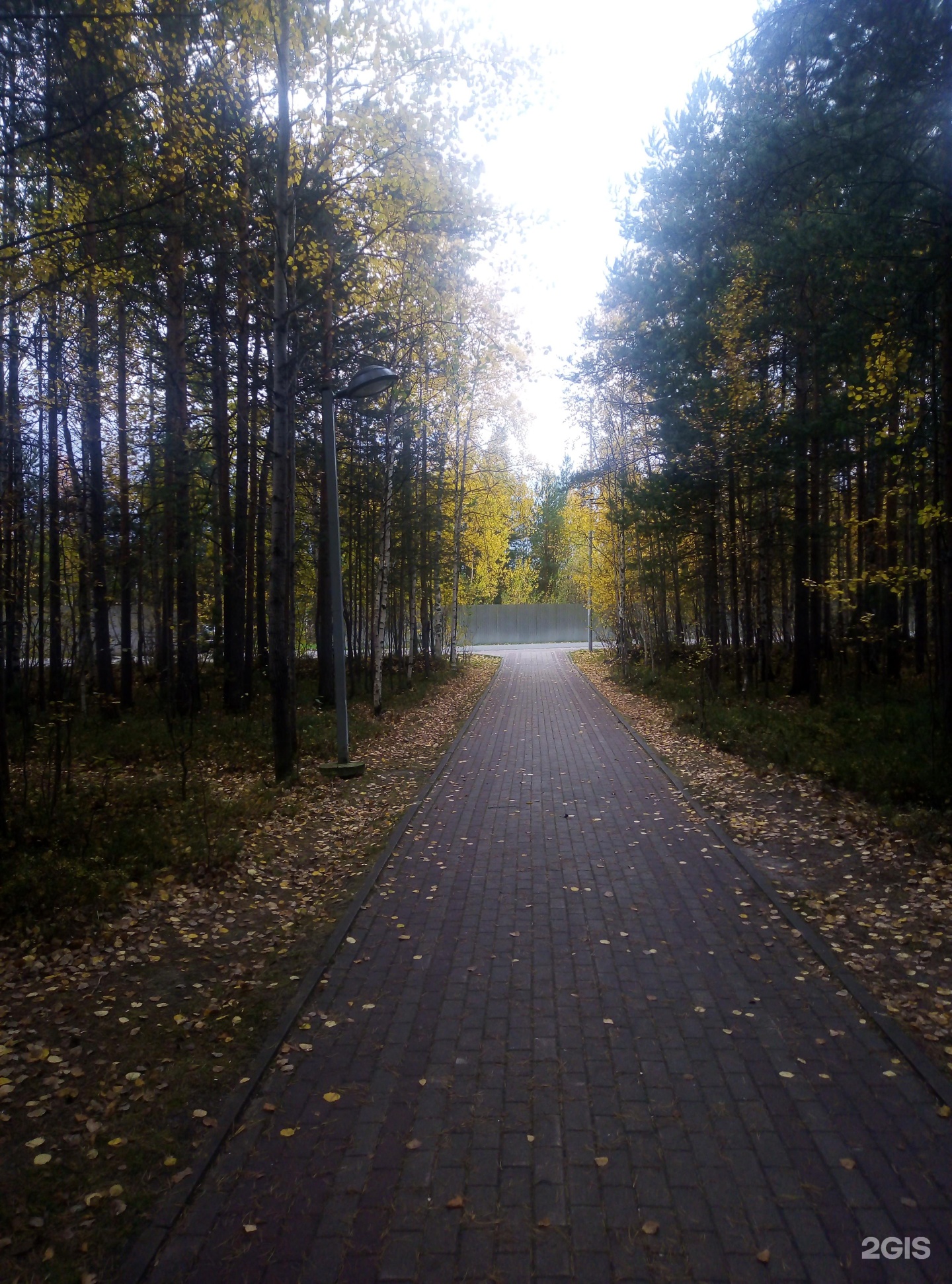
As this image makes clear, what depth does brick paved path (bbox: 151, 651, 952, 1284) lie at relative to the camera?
2.71 m

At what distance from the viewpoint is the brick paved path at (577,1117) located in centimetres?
271

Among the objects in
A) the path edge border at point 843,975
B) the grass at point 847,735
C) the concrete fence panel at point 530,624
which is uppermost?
the concrete fence panel at point 530,624

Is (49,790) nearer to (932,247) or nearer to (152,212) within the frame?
(152,212)

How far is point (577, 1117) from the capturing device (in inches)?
135

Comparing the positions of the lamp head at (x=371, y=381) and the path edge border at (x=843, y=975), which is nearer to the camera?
the path edge border at (x=843, y=975)

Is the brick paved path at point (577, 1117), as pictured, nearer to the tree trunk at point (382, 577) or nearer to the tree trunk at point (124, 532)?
the tree trunk at point (124, 532)

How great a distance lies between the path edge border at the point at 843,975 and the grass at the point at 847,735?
71.4 inches

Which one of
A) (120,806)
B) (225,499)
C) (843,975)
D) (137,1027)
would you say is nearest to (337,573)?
(120,806)

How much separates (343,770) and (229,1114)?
7130 millimetres

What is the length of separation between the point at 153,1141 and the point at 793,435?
13.2 meters

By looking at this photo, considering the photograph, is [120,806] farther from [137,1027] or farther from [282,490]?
[282,490]

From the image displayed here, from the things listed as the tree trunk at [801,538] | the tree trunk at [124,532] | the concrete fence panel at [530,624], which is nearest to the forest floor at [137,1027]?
the tree trunk at [124,532]

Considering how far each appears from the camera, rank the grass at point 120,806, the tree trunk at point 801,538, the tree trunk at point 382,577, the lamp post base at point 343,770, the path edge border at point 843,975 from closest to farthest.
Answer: the path edge border at point 843,975, the grass at point 120,806, the lamp post base at point 343,770, the tree trunk at point 801,538, the tree trunk at point 382,577

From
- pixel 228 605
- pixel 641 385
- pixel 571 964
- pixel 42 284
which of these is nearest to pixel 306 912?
pixel 571 964
